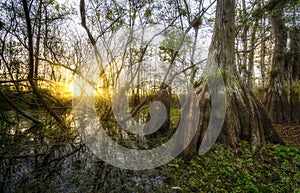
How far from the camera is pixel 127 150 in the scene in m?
3.50

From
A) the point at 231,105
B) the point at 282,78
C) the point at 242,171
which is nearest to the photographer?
the point at 242,171

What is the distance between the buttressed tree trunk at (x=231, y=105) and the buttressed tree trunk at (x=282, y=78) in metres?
2.42

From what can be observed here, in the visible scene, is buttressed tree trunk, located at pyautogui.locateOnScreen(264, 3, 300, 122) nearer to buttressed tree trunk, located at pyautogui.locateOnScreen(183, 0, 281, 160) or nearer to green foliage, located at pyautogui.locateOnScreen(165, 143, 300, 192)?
buttressed tree trunk, located at pyautogui.locateOnScreen(183, 0, 281, 160)

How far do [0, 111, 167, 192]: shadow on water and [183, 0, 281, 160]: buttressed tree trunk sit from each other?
1.04 meters

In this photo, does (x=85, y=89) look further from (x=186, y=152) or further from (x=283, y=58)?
(x=283, y=58)

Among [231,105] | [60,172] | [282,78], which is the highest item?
[282,78]

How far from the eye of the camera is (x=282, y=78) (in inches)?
225

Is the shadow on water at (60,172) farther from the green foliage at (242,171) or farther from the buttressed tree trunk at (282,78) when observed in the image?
the buttressed tree trunk at (282,78)

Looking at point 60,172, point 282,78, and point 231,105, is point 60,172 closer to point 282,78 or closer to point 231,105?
point 231,105

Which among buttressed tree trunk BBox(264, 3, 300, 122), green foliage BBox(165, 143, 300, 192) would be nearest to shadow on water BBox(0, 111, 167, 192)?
green foliage BBox(165, 143, 300, 192)

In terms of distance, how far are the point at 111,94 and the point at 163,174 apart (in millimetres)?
5088

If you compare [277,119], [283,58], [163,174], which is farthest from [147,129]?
[283,58]

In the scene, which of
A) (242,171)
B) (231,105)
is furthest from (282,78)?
(242,171)

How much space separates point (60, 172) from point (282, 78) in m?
6.80
